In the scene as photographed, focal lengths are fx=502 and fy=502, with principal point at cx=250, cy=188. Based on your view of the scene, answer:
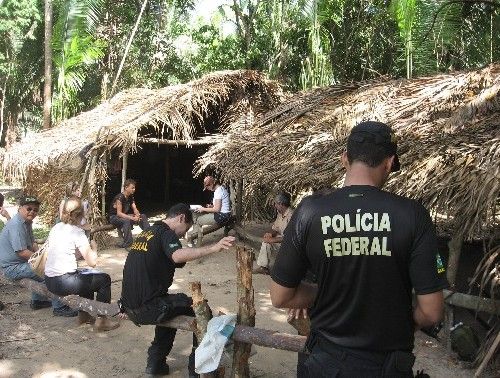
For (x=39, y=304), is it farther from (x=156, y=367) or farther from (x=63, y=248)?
(x=156, y=367)

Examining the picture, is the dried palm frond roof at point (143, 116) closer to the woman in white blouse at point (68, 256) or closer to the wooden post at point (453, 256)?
the woman in white blouse at point (68, 256)

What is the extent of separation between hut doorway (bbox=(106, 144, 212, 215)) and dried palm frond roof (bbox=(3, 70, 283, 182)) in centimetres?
330

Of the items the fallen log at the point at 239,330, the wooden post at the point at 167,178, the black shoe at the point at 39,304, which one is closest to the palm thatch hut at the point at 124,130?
the wooden post at the point at 167,178

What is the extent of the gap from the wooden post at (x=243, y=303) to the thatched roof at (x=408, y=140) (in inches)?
77.7

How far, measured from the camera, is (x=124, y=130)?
379 inches

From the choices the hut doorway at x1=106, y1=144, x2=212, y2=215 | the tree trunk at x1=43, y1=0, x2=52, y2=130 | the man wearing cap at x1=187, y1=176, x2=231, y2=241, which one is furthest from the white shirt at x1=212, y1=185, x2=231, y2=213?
the tree trunk at x1=43, y1=0, x2=52, y2=130

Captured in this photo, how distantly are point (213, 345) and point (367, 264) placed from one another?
6.75 ft

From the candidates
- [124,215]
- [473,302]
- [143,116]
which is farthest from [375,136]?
[143,116]

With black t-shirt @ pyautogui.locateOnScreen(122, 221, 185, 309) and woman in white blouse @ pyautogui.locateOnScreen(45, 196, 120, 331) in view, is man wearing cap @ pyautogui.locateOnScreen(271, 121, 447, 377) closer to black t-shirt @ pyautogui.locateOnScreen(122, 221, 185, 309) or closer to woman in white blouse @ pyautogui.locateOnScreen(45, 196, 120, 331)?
black t-shirt @ pyautogui.locateOnScreen(122, 221, 185, 309)

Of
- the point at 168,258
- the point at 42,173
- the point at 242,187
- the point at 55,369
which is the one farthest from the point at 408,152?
the point at 42,173

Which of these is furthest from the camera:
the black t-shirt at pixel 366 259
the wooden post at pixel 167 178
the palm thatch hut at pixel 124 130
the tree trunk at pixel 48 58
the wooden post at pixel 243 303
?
the wooden post at pixel 167 178

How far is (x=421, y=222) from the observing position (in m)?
1.78

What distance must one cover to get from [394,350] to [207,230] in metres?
7.84

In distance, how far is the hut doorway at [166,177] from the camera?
52.0 ft
